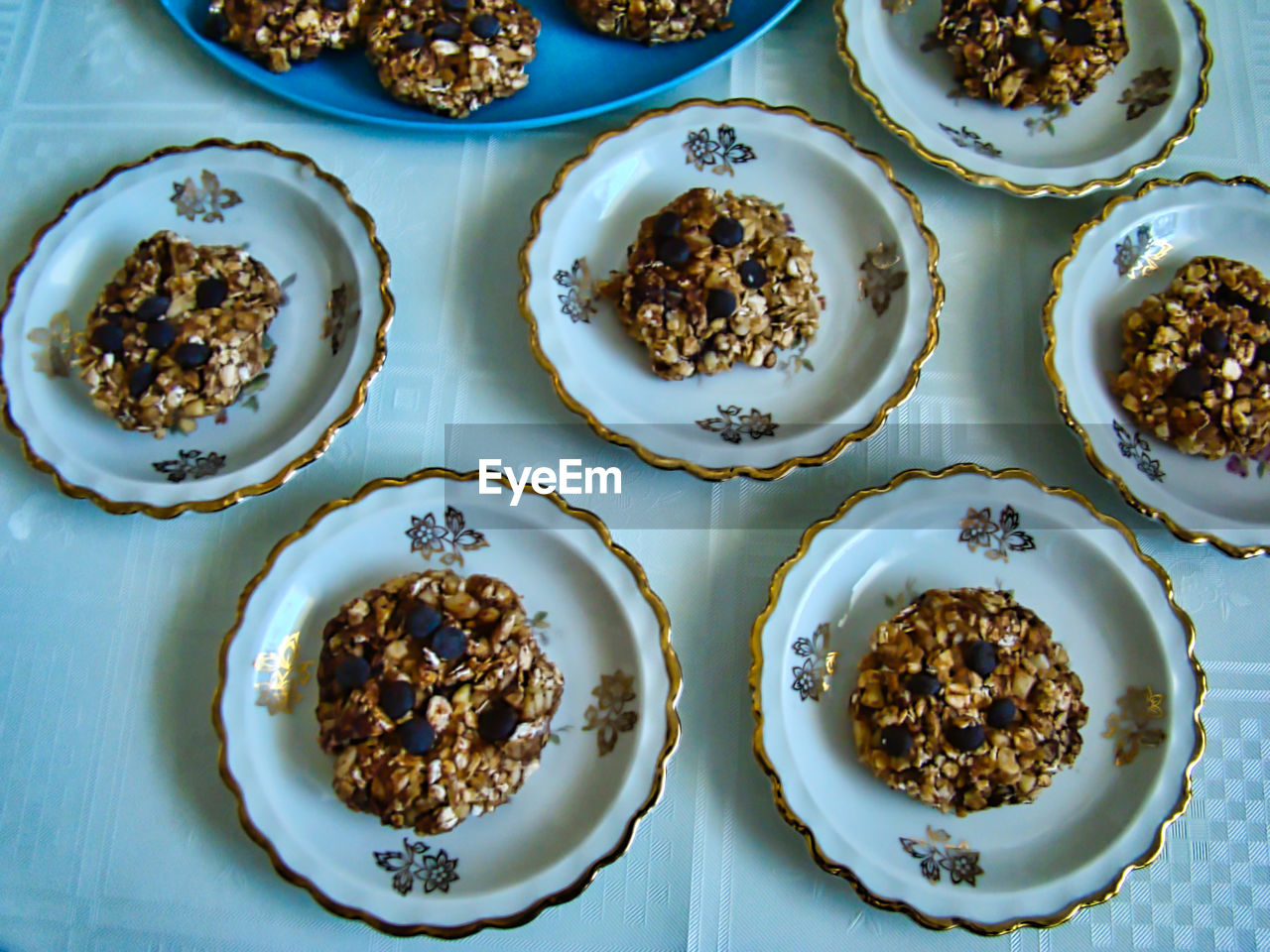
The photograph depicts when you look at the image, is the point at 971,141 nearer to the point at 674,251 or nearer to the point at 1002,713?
the point at 674,251

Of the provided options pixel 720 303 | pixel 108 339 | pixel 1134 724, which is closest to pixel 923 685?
pixel 1134 724

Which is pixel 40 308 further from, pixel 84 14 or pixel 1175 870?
pixel 1175 870

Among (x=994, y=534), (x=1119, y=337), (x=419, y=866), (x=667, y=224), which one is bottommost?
(x=419, y=866)

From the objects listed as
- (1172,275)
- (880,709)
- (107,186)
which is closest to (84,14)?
(107,186)

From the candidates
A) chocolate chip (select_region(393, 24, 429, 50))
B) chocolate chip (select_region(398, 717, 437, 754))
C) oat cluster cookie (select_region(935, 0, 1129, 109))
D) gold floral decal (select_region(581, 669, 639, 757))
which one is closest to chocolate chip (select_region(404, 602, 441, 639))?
chocolate chip (select_region(398, 717, 437, 754))

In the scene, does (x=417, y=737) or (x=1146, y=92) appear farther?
(x=1146, y=92)

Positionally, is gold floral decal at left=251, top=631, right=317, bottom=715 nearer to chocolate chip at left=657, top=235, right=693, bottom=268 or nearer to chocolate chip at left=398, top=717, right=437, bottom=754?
chocolate chip at left=398, top=717, right=437, bottom=754

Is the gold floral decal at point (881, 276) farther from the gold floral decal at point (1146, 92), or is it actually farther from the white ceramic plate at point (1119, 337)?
the gold floral decal at point (1146, 92)
